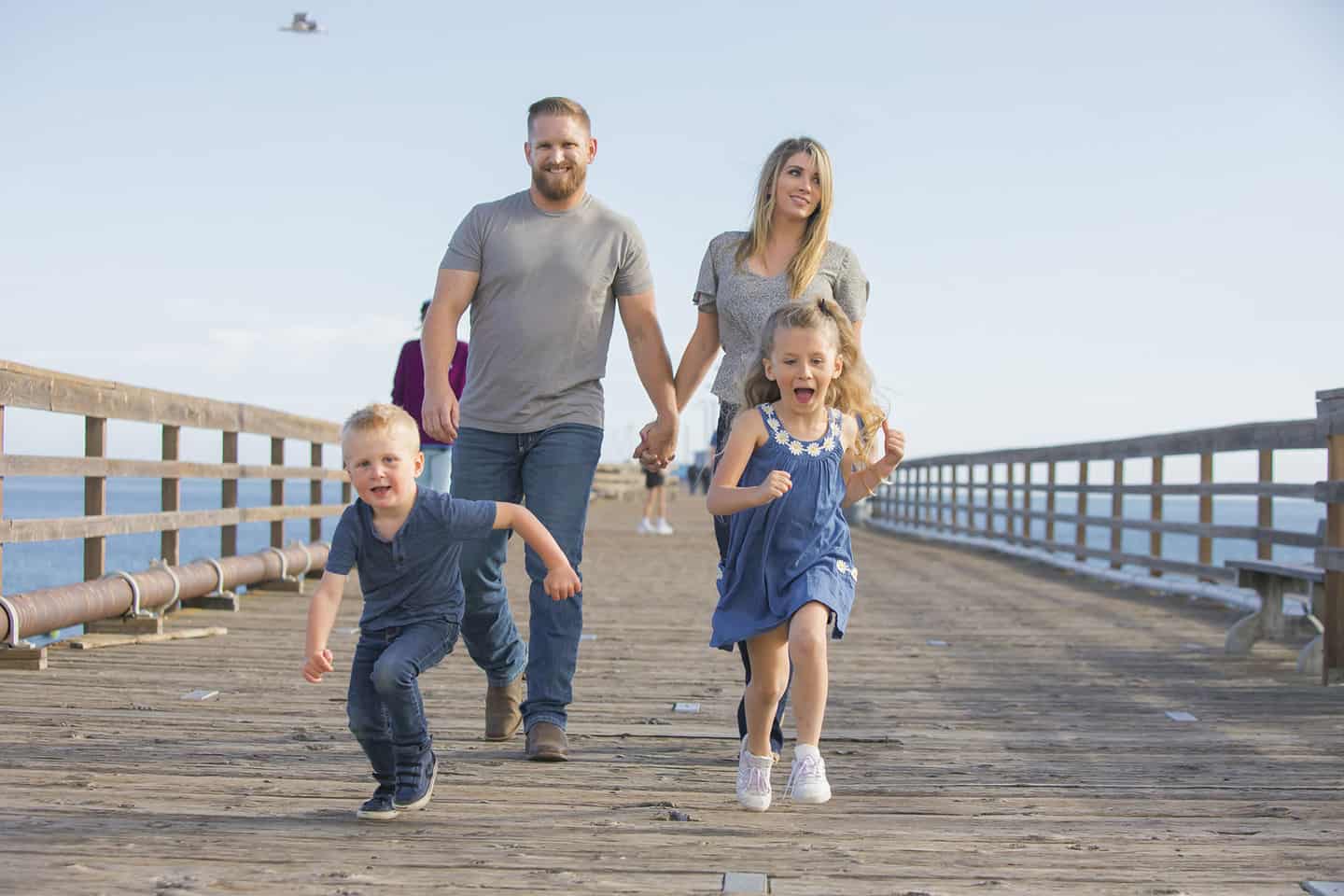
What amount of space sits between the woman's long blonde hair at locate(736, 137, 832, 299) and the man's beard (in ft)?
1.79

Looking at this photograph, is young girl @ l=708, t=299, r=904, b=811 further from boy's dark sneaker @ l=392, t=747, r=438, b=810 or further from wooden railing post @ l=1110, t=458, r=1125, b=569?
wooden railing post @ l=1110, t=458, r=1125, b=569

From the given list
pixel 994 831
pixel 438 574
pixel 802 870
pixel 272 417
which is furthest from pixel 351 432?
pixel 272 417

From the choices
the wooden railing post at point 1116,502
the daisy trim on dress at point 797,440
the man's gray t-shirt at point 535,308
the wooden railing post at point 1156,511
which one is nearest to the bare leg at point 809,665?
the daisy trim on dress at point 797,440

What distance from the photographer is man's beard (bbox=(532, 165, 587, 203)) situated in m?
4.12

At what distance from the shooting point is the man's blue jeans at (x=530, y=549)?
4039 mm

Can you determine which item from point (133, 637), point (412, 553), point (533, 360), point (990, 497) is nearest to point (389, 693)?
point (412, 553)

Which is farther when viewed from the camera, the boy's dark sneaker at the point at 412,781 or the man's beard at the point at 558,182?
the man's beard at the point at 558,182

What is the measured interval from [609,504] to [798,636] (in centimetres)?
3338

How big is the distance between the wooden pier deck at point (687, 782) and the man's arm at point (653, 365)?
0.92 meters

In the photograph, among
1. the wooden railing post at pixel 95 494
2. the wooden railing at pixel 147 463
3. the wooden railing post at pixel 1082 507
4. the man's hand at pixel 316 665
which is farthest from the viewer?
the wooden railing post at pixel 1082 507

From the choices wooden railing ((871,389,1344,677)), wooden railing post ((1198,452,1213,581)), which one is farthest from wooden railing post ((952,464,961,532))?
wooden railing post ((1198,452,1213,581))

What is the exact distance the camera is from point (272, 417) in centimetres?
908

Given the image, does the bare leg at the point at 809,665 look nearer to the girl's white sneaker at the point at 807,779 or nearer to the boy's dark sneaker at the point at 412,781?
the girl's white sneaker at the point at 807,779

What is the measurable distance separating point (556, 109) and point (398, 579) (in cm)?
157
